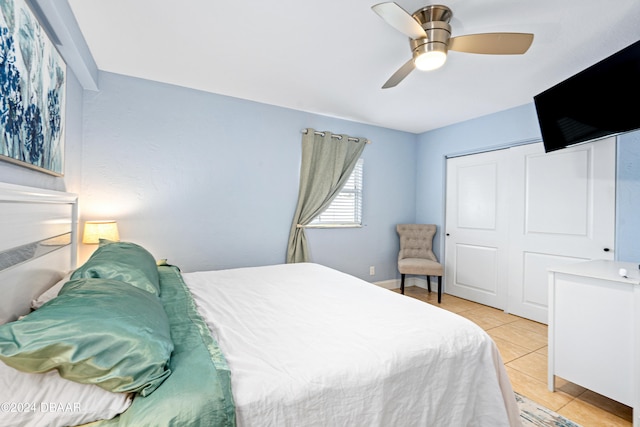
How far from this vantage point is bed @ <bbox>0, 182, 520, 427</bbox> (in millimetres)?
756

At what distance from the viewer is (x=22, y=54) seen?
1.32 m

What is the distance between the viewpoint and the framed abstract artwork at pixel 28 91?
47.3 inches

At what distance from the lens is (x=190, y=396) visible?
0.80 metres

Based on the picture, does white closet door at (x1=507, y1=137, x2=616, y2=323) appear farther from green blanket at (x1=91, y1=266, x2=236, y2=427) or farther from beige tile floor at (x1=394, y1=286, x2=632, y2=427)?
green blanket at (x1=91, y1=266, x2=236, y2=427)

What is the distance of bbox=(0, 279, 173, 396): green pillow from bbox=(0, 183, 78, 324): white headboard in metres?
0.39

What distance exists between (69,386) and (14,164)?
118 centimetres

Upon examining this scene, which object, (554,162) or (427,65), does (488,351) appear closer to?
(427,65)

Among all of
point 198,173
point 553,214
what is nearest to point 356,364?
point 198,173

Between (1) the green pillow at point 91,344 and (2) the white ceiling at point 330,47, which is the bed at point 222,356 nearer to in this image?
(1) the green pillow at point 91,344

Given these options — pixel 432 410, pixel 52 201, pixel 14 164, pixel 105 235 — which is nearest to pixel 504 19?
pixel 432 410

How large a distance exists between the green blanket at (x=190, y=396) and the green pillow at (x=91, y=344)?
46mm

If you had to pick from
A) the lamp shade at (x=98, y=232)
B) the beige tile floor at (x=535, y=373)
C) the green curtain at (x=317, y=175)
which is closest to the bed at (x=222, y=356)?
the lamp shade at (x=98, y=232)

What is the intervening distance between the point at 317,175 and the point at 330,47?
168 cm

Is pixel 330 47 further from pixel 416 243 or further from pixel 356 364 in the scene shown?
pixel 416 243
